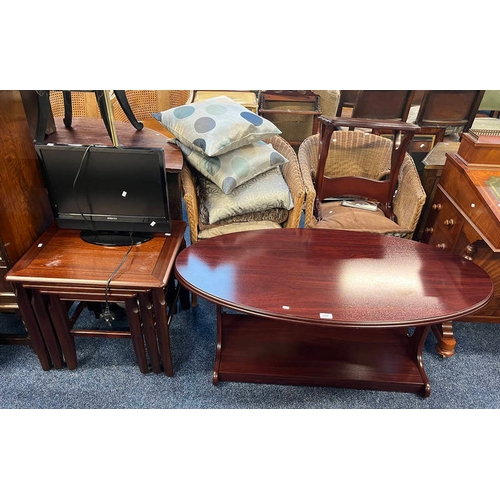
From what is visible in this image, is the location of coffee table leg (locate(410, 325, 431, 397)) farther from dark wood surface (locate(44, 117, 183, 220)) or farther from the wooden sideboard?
dark wood surface (locate(44, 117, 183, 220))

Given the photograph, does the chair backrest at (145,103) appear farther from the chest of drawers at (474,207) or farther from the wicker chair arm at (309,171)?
the chest of drawers at (474,207)

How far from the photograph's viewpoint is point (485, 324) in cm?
198

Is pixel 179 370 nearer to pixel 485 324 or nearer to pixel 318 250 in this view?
pixel 318 250

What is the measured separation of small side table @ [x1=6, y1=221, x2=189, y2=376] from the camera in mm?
1358

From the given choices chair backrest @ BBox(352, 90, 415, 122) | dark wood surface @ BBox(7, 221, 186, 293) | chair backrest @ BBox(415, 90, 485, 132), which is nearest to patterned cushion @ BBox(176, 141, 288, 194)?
dark wood surface @ BBox(7, 221, 186, 293)

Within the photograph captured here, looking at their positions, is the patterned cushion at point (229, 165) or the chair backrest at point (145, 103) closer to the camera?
the patterned cushion at point (229, 165)

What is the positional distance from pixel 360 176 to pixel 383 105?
1.16 meters

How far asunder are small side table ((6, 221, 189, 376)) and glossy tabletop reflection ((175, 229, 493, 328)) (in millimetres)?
133

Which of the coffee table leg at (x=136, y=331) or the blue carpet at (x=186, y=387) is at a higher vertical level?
the coffee table leg at (x=136, y=331)

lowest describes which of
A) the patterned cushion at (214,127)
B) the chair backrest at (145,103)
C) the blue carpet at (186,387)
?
the blue carpet at (186,387)

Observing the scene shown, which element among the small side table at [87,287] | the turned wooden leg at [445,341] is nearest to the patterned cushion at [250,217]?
the small side table at [87,287]

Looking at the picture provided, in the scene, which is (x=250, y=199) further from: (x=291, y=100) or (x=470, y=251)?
(x=291, y=100)

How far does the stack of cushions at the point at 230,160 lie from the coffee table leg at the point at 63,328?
743 mm

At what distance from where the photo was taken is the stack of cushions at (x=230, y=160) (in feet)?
5.78
